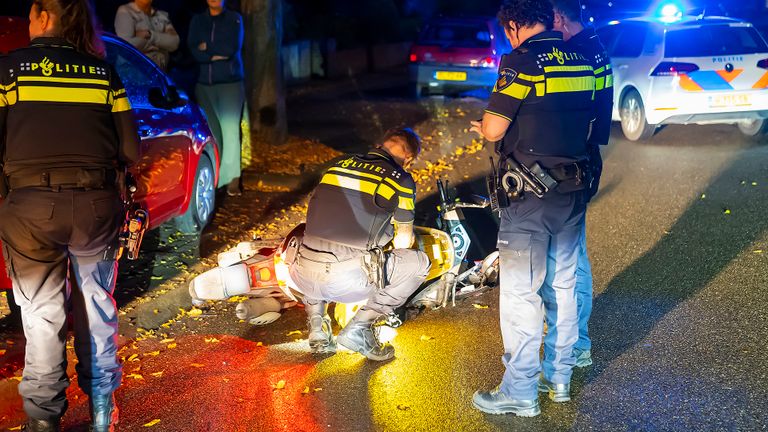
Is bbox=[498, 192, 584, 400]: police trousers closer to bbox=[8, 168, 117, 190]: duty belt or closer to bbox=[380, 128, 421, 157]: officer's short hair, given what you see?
bbox=[380, 128, 421, 157]: officer's short hair

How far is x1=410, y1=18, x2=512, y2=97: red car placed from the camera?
53.5ft

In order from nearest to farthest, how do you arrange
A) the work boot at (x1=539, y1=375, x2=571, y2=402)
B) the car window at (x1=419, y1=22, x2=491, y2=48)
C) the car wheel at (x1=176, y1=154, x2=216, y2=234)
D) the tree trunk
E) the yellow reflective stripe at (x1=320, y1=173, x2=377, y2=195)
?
the work boot at (x1=539, y1=375, x2=571, y2=402) < the yellow reflective stripe at (x1=320, y1=173, x2=377, y2=195) < the car wheel at (x1=176, y1=154, x2=216, y2=234) < the tree trunk < the car window at (x1=419, y1=22, x2=491, y2=48)

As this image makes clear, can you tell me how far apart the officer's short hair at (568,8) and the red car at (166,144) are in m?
2.99

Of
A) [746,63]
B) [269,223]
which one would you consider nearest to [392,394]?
[269,223]

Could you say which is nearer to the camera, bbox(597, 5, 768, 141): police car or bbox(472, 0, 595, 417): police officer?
bbox(472, 0, 595, 417): police officer

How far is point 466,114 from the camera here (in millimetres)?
13570

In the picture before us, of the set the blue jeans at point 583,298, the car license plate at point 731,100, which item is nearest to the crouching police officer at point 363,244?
the blue jeans at point 583,298

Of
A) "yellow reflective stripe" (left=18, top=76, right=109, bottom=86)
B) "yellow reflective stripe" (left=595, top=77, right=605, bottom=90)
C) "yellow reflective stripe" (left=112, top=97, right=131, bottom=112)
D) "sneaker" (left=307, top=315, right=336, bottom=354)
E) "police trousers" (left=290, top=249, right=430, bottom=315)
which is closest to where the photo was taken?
"yellow reflective stripe" (left=18, top=76, right=109, bottom=86)

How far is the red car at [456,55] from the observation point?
53.5ft

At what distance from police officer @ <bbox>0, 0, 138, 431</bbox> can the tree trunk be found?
6345mm

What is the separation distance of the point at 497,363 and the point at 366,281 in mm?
891

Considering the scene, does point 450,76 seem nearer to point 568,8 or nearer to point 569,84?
point 568,8

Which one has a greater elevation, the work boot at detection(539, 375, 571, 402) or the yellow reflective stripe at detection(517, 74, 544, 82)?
the yellow reflective stripe at detection(517, 74, 544, 82)

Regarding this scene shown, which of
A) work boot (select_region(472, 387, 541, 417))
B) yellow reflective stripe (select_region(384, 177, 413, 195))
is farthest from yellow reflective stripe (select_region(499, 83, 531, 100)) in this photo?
work boot (select_region(472, 387, 541, 417))
